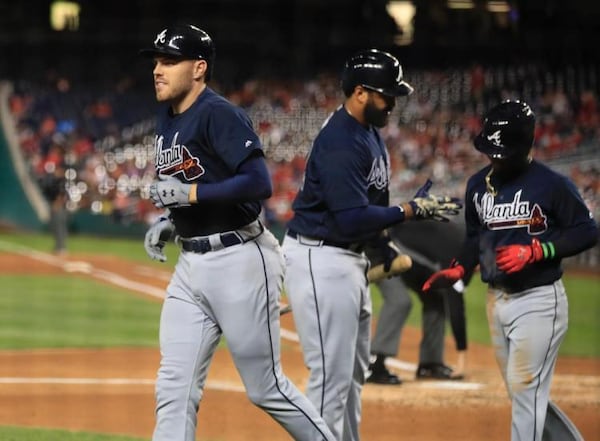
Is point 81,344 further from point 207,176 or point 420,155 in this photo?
point 420,155

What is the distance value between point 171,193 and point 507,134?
1.38m

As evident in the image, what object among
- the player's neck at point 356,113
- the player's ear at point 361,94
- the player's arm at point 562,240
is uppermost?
the player's ear at point 361,94

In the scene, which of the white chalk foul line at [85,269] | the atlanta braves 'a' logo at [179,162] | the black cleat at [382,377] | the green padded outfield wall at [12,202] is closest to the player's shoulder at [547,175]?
the atlanta braves 'a' logo at [179,162]

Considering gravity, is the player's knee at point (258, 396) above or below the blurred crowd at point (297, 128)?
above

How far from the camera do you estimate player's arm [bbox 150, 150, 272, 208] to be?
402 cm

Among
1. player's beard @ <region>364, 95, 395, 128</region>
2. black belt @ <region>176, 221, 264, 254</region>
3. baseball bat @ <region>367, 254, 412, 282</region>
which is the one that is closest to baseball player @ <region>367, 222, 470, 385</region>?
baseball bat @ <region>367, 254, 412, 282</region>

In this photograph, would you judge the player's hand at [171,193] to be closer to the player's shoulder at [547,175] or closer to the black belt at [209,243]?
the black belt at [209,243]

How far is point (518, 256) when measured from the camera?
442 centimetres

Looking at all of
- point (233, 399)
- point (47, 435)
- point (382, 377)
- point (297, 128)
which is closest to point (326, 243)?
point (47, 435)

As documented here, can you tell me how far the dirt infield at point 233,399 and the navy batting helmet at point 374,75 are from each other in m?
2.04

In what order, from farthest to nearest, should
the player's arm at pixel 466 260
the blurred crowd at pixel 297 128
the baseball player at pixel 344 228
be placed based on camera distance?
the blurred crowd at pixel 297 128 → the player's arm at pixel 466 260 → the baseball player at pixel 344 228

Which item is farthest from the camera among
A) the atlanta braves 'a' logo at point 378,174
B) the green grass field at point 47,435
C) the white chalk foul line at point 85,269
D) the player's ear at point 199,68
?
the white chalk foul line at point 85,269

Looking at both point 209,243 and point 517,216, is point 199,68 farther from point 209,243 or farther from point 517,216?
point 517,216

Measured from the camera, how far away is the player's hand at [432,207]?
4699 millimetres
